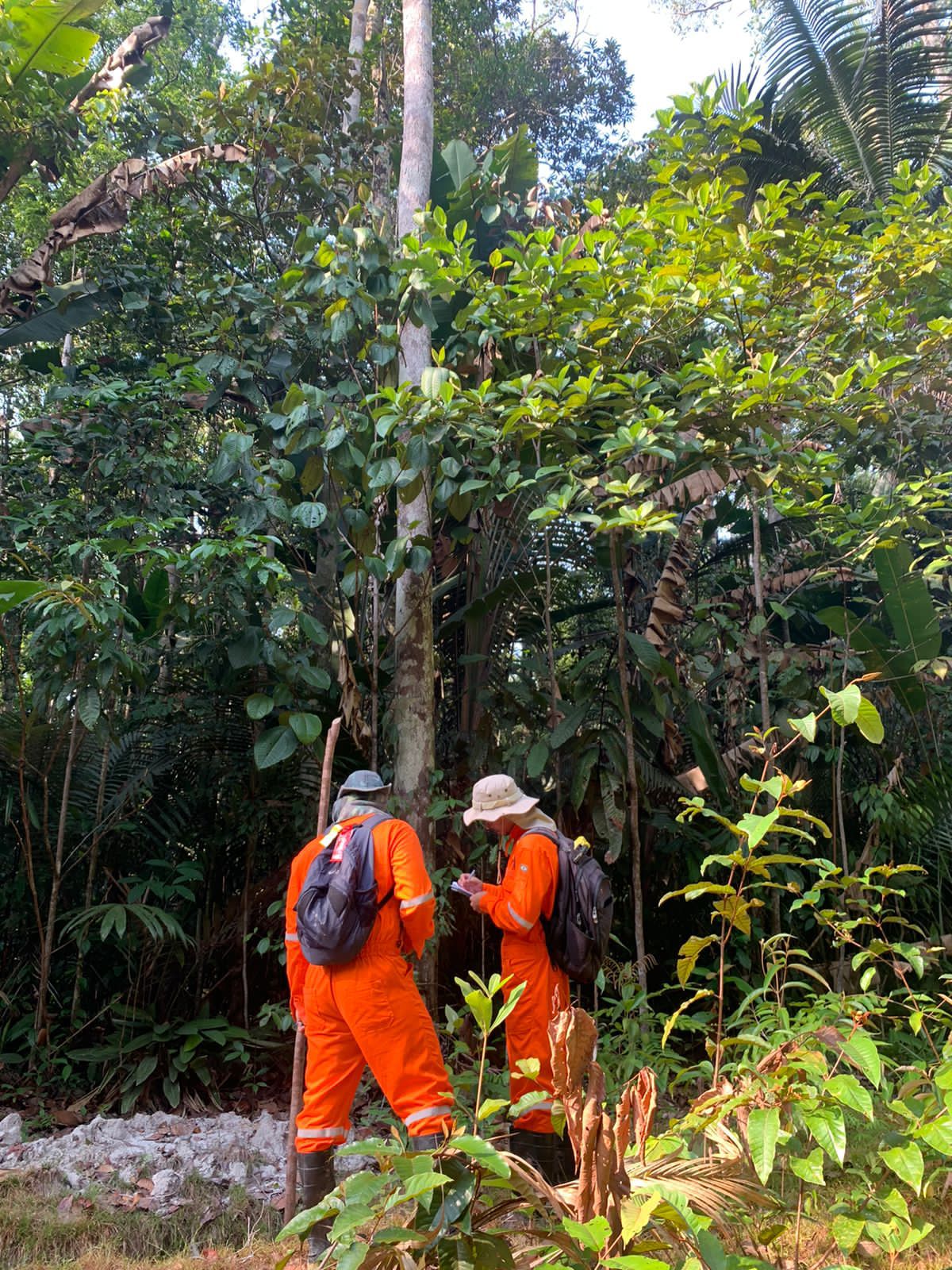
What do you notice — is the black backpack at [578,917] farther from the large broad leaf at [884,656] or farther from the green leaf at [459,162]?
the green leaf at [459,162]

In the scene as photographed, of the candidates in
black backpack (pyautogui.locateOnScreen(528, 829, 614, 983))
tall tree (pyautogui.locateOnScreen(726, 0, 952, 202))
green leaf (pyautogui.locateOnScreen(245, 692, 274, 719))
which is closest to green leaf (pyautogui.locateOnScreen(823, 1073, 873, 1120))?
black backpack (pyautogui.locateOnScreen(528, 829, 614, 983))

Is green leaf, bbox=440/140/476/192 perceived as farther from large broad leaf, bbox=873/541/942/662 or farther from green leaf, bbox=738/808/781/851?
green leaf, bbox=738/808/781/851

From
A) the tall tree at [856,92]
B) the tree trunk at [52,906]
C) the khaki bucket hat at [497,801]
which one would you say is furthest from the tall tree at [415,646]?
the tall tree at [856,92]

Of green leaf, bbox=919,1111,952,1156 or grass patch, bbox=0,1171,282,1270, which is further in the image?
grass patch, bbox=0,1171,282,1270

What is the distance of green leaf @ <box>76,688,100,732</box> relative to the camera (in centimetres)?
488

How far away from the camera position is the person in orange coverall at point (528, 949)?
4016 millimetres

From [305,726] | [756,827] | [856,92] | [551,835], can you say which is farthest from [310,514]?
[856,92]

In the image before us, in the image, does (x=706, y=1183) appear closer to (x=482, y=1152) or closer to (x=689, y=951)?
(x=482, y=1152)

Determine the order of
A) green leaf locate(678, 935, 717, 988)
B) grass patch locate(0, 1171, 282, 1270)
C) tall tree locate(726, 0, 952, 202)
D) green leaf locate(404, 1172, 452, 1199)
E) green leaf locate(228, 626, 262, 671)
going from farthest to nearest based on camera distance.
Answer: tall tree locate(726, 0, 952, 202) < green leaf locate(228, 626, 262, 671) < grass patch locate(0, 1171, 282, 1270) < green leaf locate(678, 935, 717, 988) < green leaf locate(404, 1172, 452, 1199)

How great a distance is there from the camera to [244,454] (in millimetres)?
5434

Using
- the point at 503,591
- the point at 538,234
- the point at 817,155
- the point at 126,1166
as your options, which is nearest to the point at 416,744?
the point at 503,591

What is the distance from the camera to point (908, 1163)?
6.30 feet

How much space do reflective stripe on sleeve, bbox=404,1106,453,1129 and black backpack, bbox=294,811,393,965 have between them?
1.96 ft

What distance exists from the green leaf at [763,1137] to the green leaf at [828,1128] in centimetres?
11
